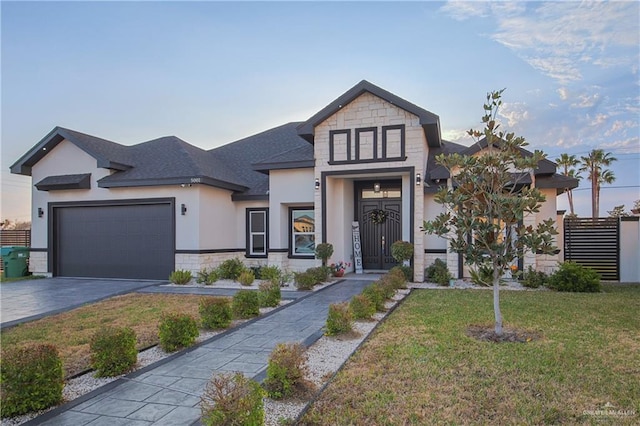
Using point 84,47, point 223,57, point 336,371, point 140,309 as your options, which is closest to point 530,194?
point 336,371

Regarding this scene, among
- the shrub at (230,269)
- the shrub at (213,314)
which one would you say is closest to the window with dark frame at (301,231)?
the shrub at (230,269)

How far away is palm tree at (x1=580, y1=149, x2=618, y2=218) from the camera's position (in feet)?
89.9

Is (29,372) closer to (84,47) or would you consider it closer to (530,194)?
(530,194)

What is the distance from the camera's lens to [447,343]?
5.72 metres

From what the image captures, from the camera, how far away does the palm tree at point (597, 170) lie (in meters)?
27.4

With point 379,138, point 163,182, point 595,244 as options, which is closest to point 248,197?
point 163,182

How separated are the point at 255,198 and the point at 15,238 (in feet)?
35.9

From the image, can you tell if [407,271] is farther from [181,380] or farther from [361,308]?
[181,380]

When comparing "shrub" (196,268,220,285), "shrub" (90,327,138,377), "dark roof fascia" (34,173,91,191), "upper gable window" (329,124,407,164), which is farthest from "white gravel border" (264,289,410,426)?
"dark roof fascia" (34,173,91,191)

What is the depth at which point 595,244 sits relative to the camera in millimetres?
12742

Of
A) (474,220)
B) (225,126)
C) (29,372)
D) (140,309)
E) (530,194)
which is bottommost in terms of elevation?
(140,309)

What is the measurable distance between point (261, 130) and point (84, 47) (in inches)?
399

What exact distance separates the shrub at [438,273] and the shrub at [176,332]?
7.98 m

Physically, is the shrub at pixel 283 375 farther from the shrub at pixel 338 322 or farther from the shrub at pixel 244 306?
the shrub at pixel 244 306
